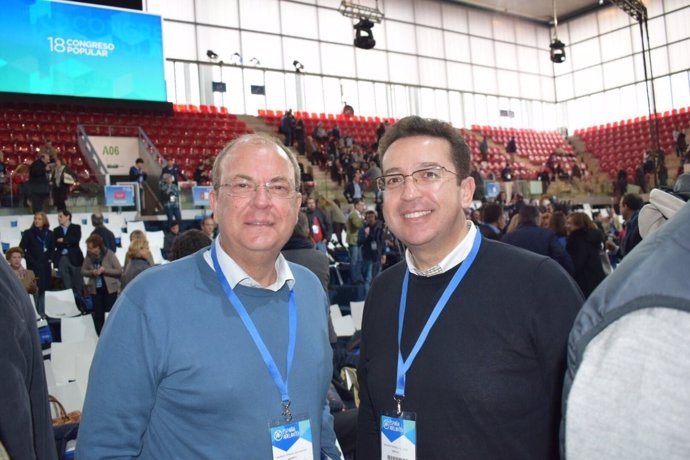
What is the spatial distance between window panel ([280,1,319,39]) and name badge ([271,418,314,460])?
20.5 m

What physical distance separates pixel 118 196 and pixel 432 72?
16.2m

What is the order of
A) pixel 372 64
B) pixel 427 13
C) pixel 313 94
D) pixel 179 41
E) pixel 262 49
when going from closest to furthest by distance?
pixel 179 41
pixel 262 49
pixel 313 94
pixel 372 64
pixel 427 13

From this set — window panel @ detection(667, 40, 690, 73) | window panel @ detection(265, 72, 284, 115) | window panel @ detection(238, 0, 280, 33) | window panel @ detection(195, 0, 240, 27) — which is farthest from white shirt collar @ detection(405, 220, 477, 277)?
window panel @ detection(667, 40, 690, 73)

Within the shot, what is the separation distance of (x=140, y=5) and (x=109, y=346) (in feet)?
52.4

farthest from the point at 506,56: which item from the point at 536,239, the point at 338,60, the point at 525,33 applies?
the point at 536,239

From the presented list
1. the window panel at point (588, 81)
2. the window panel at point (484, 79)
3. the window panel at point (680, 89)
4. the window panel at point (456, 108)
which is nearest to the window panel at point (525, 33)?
the window panel at point (484, 79)

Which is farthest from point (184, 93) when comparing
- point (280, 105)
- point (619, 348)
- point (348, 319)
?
point (619, 348)

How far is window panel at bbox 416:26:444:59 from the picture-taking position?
77.9 feet

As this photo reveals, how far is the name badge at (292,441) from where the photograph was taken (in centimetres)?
155

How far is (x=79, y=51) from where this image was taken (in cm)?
1459

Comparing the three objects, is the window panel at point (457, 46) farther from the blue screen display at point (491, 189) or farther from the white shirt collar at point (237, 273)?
Result: the white shirt collar at point (237, 273)

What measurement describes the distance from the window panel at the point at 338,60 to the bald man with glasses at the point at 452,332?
20.5 meters

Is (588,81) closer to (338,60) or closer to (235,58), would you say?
(338,60)

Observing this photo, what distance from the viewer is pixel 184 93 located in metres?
18.9
